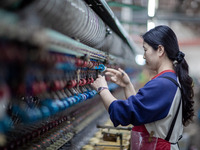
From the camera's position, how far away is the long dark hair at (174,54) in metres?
1.93

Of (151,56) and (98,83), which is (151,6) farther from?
(98,83)

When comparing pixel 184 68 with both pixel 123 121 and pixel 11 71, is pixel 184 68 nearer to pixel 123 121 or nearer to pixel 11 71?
pixel 123 121

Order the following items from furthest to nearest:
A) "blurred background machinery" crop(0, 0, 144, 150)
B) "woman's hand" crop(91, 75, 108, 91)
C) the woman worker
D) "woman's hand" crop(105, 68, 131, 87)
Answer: "woman's hand" crop(105, 68, 131, 87) < "woman's hand" crop(91, 75, 108, 91) < the woman worker < "blurred background machinery" crop(0, 0, 144, 150)

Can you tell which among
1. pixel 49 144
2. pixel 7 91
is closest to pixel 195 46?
pixel 49 144

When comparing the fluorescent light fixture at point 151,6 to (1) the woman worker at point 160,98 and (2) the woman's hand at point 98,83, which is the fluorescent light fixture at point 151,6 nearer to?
(1) the woman worker at point 160,98

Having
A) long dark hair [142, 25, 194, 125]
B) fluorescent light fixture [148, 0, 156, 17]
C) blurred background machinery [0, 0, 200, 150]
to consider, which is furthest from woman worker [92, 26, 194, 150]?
fluorescent light fixture [148, 0, 156, 17]

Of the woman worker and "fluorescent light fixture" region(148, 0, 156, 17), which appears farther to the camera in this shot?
"fluorescent light fixture" region(148, 0, 156, 17)

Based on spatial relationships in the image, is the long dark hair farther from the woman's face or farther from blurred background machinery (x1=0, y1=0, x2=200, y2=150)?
blurred background machinery (x1=0, y1=0, x2=200, y2=150)

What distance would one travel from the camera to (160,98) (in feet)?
5.79

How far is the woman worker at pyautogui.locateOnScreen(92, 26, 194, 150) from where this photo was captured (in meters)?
1.76

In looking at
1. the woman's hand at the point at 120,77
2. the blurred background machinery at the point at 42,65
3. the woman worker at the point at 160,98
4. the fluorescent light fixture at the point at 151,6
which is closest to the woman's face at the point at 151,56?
the woman worker at the point at 160,98

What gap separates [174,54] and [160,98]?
1.44ft

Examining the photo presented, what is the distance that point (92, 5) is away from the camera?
2.29 m

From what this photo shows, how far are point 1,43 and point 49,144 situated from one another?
1.38m
